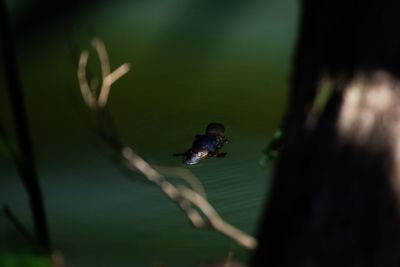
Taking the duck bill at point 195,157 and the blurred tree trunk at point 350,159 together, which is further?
the duck bill at point 195,157

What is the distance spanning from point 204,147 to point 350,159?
808mm

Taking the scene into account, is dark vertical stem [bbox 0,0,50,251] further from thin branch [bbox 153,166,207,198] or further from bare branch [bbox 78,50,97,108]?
thin branch [bbox 153,166,207,198]

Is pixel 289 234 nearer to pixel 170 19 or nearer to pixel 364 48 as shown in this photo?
pixel 364 48

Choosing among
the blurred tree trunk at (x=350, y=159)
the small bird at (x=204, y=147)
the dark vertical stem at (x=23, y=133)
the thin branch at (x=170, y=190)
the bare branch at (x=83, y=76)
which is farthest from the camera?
the small bird at (x=204, y=147)

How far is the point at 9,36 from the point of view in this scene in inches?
25.3

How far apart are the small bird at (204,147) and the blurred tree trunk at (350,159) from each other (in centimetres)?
78

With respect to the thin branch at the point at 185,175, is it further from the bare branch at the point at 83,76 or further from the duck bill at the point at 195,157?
the bare branch at the point at 83,76

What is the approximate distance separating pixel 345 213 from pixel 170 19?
1035 mm

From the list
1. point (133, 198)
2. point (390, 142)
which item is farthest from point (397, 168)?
point (133, 198)

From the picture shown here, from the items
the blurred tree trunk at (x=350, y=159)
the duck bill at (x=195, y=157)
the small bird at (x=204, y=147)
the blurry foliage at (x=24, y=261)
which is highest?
the small bird at (x=204, y=147)

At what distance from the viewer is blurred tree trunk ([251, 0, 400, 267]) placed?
1.60 feet

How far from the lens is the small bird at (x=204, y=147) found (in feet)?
4.24

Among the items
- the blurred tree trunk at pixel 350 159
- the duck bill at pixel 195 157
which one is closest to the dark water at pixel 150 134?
the duck bill at pixel 195 157

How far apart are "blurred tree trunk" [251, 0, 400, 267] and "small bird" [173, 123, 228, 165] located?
0.78m
